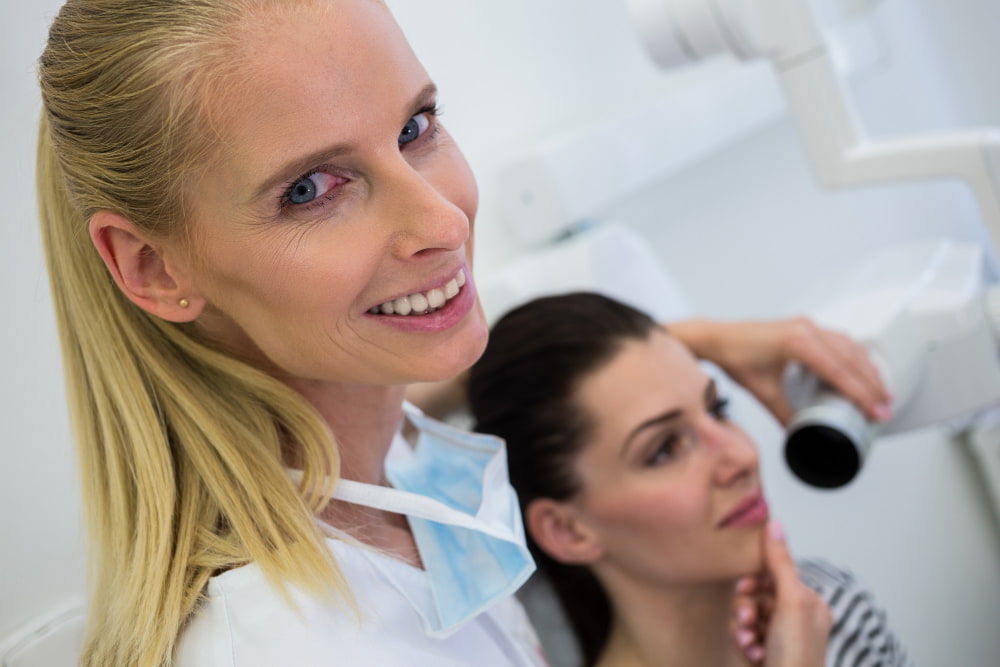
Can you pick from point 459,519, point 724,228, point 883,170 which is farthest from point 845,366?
point 724,228

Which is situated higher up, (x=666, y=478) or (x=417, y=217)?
(x=417, y=217)

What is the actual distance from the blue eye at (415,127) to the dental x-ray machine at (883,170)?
0.55 m

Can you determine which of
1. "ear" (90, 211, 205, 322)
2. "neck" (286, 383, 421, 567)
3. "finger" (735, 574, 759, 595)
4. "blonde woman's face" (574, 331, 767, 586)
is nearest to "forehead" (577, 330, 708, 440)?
"blonde woman's face" (574, 331, 767, 586)

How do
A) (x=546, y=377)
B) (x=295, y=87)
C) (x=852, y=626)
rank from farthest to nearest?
(x=852, y=626), (x=546, y=377), (x=295, y=87)

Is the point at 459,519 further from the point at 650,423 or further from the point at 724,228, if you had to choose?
the point at 724,228

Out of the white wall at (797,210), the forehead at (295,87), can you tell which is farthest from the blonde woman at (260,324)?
the white wall at (797,210)

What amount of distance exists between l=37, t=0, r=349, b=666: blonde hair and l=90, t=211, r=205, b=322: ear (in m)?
0.01

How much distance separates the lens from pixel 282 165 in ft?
2.12

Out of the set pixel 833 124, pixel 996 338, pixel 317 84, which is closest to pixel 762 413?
pixel 996 338

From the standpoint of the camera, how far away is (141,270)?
726 millimetres

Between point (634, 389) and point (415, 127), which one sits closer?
point (415, 127)

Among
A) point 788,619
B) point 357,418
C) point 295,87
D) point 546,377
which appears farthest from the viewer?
point 546,377

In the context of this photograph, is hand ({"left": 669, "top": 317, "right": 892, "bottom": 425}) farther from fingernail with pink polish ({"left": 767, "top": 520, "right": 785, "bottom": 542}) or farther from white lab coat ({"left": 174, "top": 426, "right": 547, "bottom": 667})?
white lab coat ({"left": 174, "top": 426, "right": 547, "bottom": 667})

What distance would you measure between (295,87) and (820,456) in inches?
29.3
